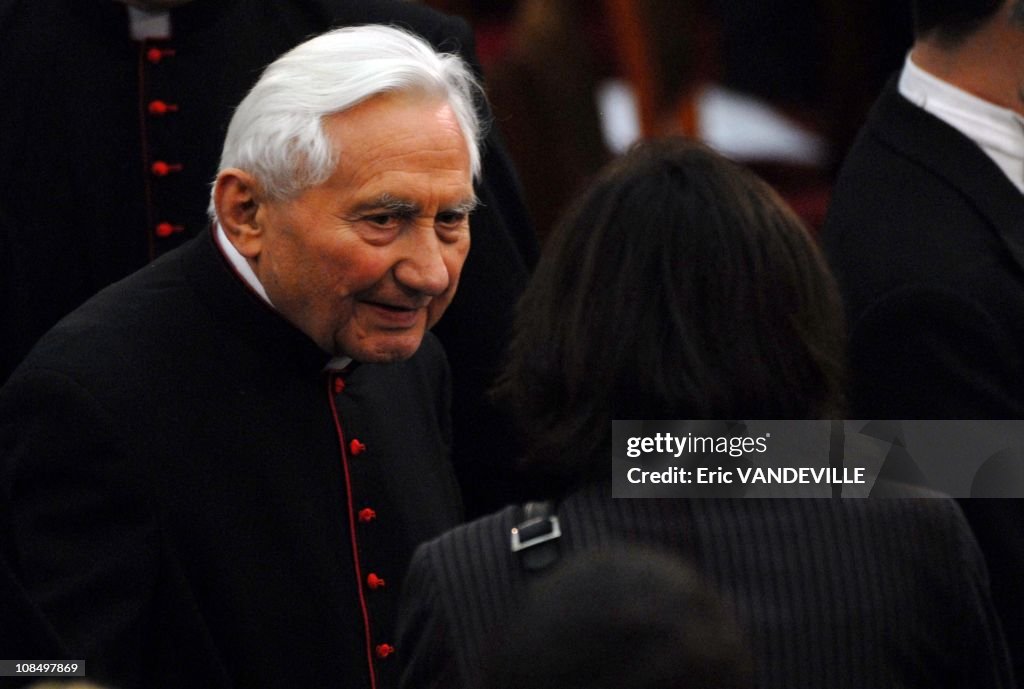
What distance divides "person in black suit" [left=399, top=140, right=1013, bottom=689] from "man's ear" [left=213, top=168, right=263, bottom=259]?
2.11 ft

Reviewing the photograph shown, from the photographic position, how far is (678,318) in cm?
222

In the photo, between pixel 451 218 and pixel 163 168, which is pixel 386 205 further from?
pixel 163 168

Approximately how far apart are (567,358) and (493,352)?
1207 millimetres

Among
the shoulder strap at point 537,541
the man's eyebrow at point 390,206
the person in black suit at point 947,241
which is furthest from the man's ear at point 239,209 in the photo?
the person in black suit at point 947,241

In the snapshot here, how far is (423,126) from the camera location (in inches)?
109

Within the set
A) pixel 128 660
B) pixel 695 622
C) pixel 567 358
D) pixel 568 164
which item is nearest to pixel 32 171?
pixel 128 660

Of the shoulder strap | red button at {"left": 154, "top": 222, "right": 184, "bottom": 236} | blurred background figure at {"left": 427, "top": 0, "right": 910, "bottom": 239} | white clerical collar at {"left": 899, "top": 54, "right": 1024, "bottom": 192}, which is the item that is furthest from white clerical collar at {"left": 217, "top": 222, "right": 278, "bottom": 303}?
blurred background figure at {"left": 427, "top": 0, "right": 910, "bottom": 239}

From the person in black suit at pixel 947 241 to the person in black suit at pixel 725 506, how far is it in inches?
24.4

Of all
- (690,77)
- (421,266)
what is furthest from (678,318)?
(690,77)

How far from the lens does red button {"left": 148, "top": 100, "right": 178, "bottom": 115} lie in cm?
329

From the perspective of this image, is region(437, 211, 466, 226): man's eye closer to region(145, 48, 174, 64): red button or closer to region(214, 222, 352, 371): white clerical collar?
region(214, 222, 352, 371): white clerical collar

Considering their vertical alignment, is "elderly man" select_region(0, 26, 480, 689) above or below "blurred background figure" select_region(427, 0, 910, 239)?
above

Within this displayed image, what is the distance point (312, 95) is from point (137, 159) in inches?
27.3

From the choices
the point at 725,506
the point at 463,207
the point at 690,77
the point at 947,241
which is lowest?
the point at 690,77
